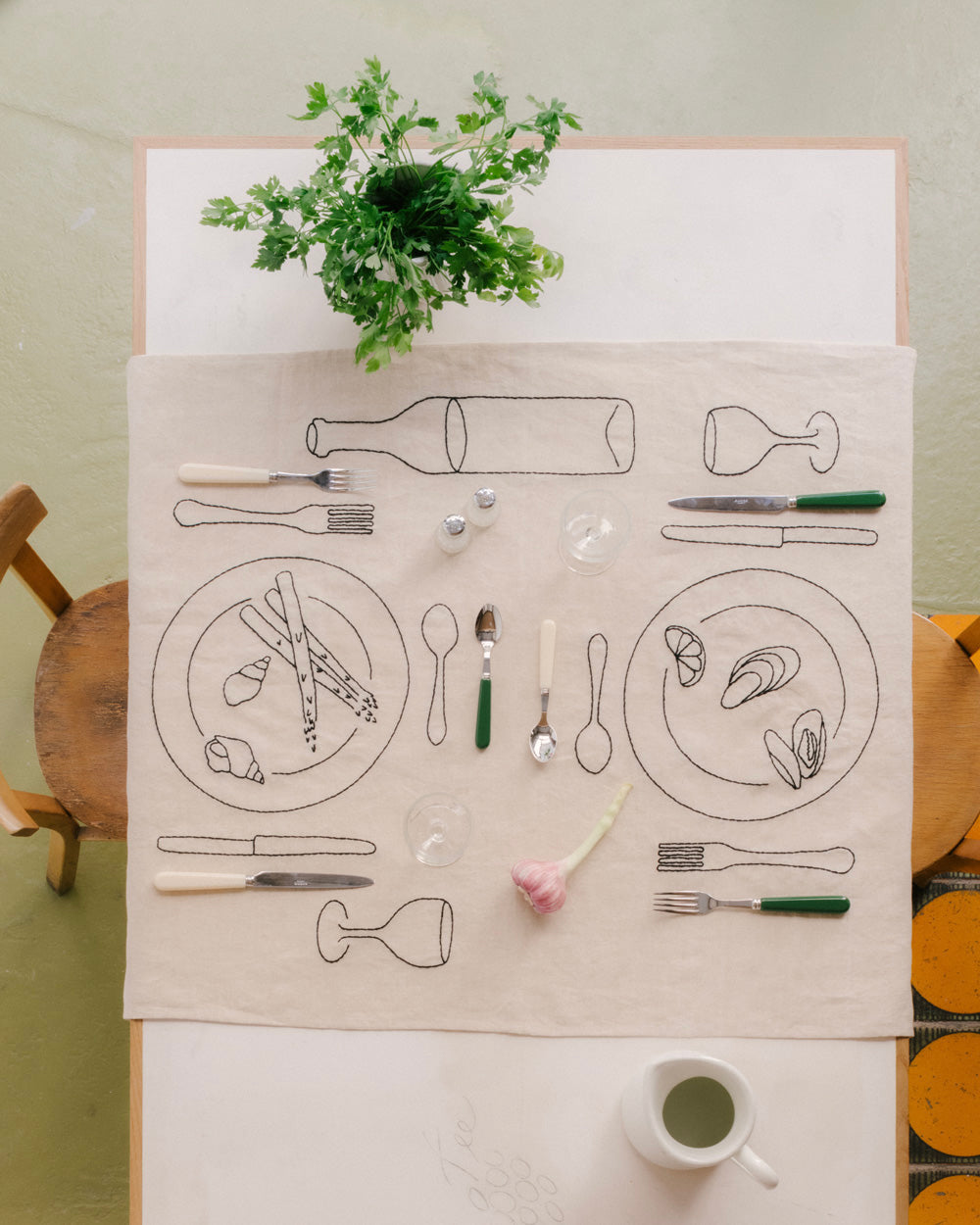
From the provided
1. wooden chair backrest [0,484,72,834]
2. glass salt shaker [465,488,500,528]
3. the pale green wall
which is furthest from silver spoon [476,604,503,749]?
the pale green wall

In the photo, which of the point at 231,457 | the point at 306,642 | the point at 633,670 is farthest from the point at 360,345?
the point at 633,670

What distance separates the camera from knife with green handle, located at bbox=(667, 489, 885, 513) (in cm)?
118

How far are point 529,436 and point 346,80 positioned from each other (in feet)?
3.81

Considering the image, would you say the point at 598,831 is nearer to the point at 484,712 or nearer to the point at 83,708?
the point at 484,712

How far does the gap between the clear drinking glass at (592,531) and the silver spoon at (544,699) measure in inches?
3.8

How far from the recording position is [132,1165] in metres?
1.09

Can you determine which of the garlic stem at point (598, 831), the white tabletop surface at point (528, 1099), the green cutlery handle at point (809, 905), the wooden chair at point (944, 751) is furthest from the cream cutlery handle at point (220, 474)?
the wooden chair at point (944, 751)

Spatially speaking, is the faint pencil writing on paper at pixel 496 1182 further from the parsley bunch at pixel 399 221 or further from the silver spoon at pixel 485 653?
the parsley bunch at pixel 399 221

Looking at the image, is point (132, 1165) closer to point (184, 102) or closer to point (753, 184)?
point (753, 184)

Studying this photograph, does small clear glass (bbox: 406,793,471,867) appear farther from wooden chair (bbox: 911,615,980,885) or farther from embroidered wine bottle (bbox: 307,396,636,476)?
wooden chair (bbox: 911,615,980,885)

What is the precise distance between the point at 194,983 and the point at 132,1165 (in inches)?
8.7

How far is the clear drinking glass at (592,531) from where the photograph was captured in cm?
118

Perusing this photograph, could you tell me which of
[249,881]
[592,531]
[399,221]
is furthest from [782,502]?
[249,881]

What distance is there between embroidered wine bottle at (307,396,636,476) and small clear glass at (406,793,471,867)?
1.46 ft
